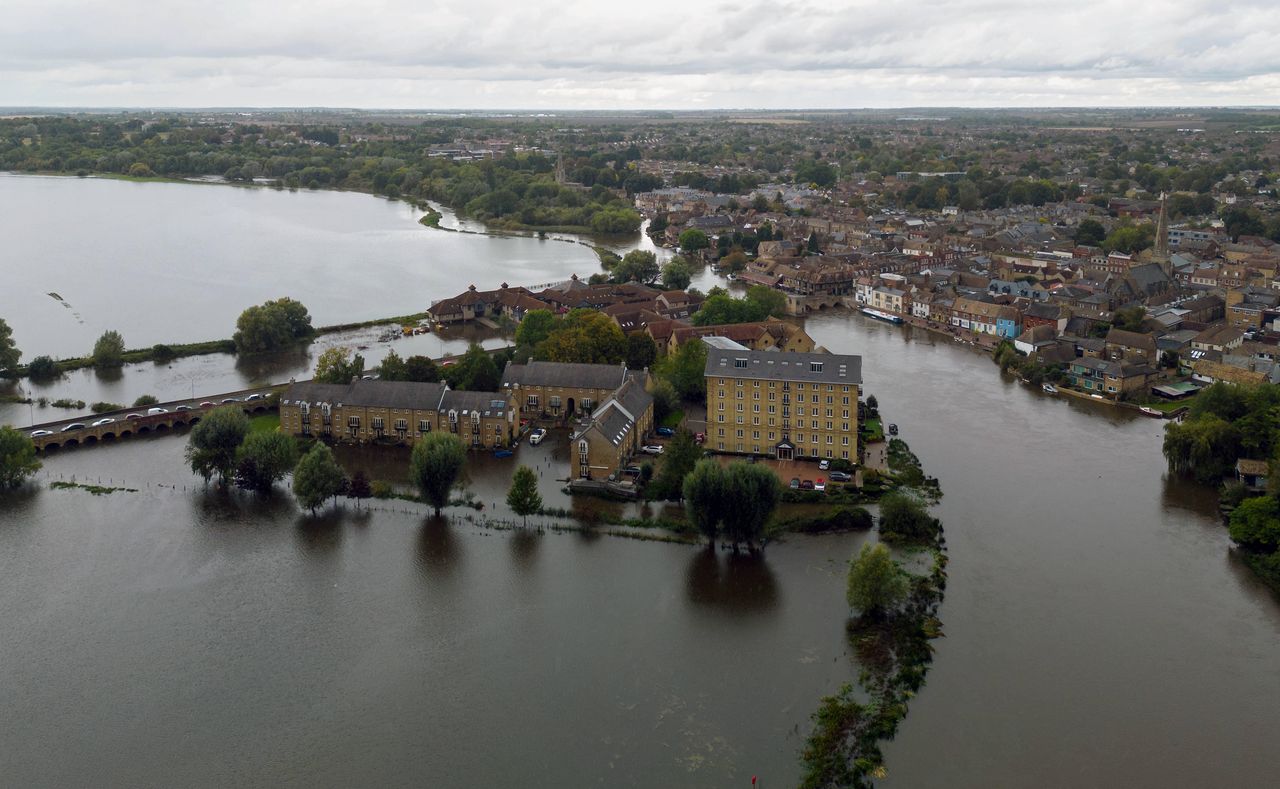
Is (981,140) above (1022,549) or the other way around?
above

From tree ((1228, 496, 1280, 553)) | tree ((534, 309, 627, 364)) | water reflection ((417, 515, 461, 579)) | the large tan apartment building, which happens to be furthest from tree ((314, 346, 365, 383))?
tree ((1228, 496, 1280, 553))

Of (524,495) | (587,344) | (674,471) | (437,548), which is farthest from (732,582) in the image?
(587,344)

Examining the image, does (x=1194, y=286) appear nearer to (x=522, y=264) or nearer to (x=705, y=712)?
(x=522, y=264)

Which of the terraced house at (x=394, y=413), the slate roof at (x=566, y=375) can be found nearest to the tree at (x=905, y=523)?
the slate roof at (x=566, y=375)

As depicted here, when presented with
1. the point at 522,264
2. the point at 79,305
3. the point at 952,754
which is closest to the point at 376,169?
the point at 522,264

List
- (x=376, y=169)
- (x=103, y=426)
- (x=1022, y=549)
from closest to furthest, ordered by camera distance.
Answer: (x=1022, y=549) → (x=103, y=426) → (x=376, y=169)

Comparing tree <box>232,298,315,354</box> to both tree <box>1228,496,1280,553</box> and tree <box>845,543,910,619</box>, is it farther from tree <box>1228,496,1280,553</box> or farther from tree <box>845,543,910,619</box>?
tree <box>1228,496,1280,553</box>

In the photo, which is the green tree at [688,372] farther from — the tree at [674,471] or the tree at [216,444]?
the tree at [216,444]
